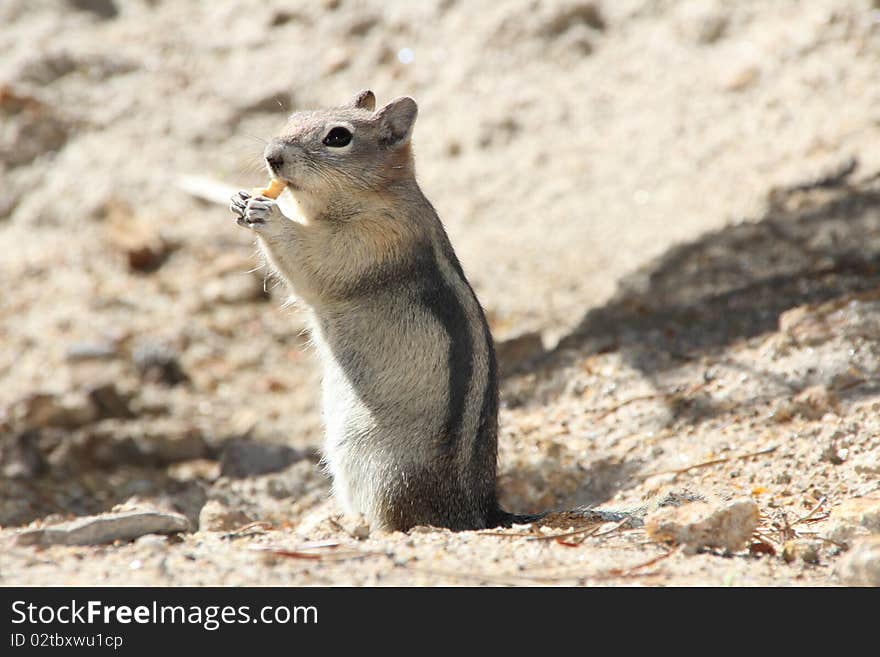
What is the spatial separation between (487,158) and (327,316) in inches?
178

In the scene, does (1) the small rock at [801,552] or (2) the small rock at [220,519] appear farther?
(2) the small rock at [220,519]

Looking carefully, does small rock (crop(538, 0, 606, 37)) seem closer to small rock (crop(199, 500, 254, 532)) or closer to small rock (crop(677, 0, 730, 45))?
small rock (crop(677, 0, 730, 45))

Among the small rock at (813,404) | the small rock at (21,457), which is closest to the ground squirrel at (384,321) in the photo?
the small rock at (813,404)

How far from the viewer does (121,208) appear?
933cm

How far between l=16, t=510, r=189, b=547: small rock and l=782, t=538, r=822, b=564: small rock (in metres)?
2.20

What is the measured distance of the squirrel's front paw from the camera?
4.82 meters

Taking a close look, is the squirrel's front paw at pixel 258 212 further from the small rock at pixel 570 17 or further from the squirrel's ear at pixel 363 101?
the small rock at pixel 570 17

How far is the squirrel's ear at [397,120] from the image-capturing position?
16.8 feet

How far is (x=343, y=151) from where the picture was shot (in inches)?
194

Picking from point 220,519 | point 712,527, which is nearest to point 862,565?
point 712,527

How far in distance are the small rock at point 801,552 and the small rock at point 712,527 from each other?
0.12 meters

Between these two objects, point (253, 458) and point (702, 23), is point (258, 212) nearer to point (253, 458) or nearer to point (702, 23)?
point (253, 458)

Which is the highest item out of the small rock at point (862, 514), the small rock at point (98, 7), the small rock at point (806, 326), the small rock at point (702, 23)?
the small rock at point (98, 7)

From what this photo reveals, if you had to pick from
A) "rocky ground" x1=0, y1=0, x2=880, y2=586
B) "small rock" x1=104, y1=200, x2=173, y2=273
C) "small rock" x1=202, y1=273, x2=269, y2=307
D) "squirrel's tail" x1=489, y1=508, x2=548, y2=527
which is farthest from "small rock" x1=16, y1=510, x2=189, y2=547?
"small rock" x1=104, y1=200, x2=173, y2=273
